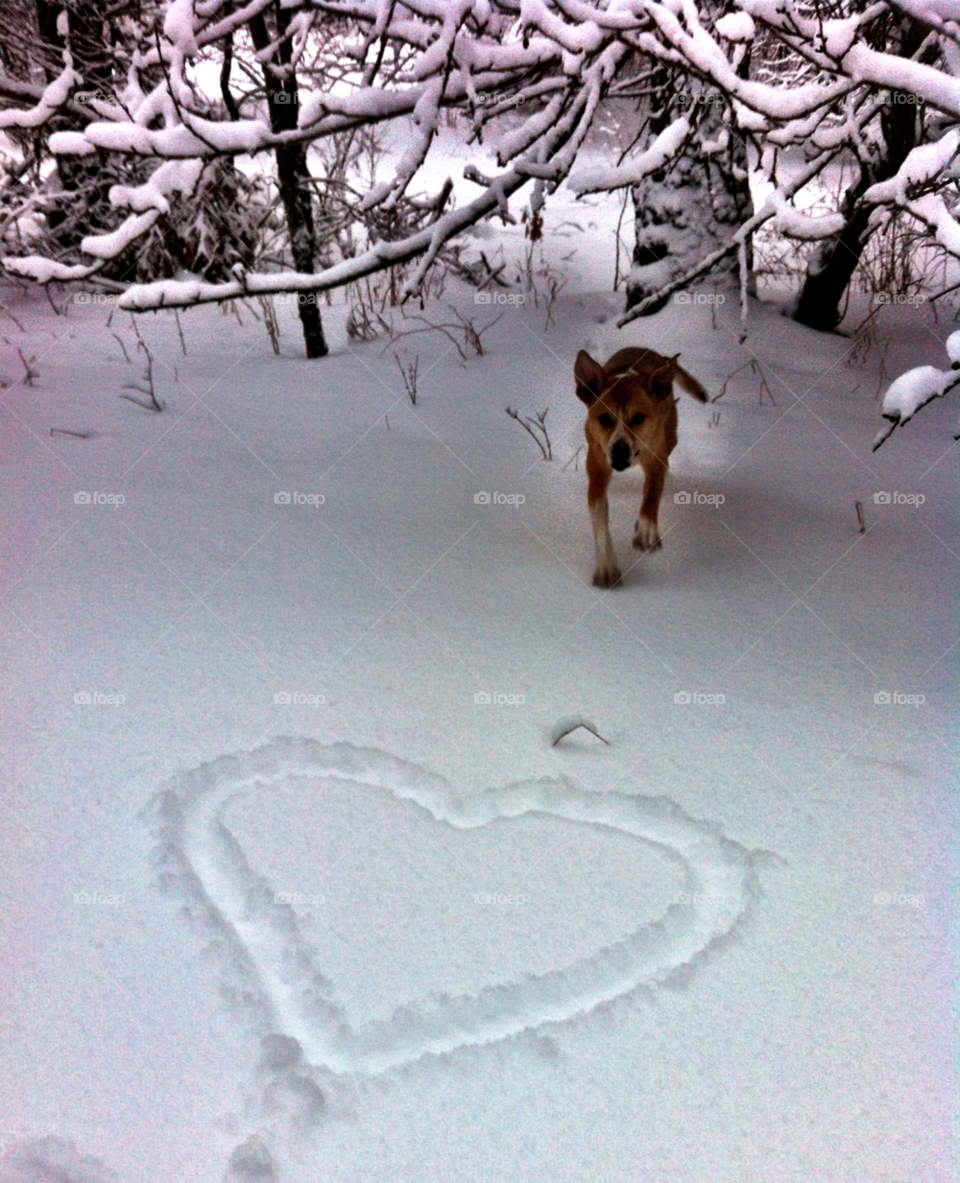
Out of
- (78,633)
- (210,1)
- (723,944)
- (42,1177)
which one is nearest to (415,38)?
(210,1)

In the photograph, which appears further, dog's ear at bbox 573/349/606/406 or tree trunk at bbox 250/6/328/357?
tree trunk at bbox 250/6/328/357

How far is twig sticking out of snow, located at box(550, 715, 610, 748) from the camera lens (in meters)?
2.11

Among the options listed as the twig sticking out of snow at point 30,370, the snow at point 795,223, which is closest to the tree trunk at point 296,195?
the twig sticking out of snow at point 30,370

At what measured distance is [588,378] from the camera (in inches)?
122

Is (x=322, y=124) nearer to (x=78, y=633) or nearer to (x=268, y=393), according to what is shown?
(x=78, y=633)

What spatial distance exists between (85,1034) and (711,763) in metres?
1.34

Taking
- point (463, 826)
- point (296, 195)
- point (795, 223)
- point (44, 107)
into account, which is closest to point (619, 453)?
point (795, 223)

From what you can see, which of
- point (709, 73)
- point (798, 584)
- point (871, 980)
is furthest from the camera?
point (798, 584)

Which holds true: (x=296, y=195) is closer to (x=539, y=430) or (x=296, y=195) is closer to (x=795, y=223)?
(x=539, y=430)

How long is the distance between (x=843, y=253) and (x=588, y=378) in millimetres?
2949

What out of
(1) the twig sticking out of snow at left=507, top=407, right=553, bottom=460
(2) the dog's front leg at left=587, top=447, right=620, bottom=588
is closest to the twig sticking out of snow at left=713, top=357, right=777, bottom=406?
(1) the twig sticking out of snow at left=507, top=407, right=553, bottom=460

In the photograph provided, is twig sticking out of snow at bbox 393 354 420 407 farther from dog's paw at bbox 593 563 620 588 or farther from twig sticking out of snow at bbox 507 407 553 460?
dog's paw at bbox 593 563 620 588

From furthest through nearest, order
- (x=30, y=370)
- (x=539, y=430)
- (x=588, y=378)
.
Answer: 1. (x=30, y=370)
2. (x=539, y=430)
3. (x=588, y=378)

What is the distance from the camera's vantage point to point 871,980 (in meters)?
1.55
